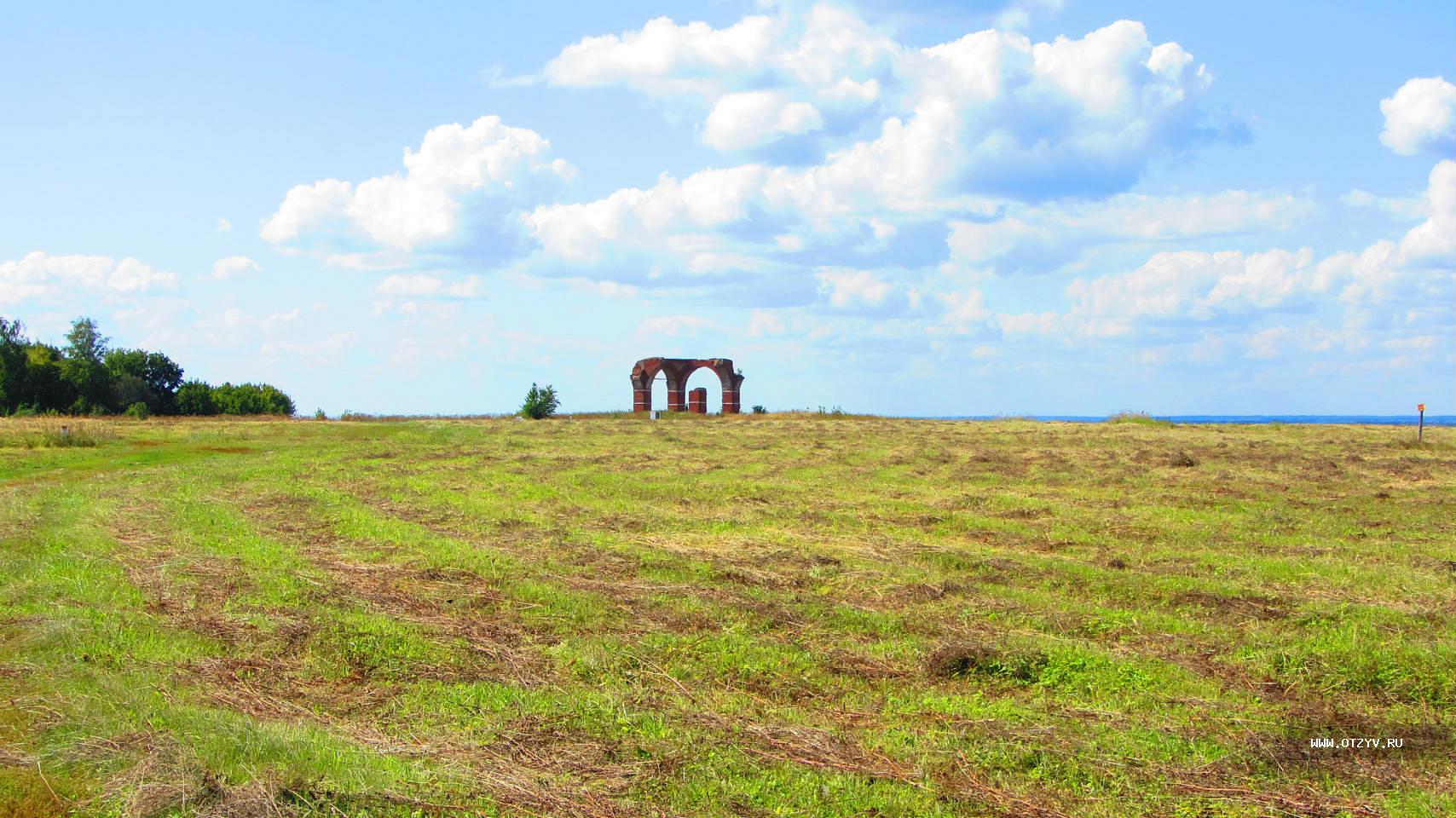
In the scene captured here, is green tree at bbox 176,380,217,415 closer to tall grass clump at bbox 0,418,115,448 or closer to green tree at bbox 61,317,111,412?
green tree at bbox 61,317,111,412

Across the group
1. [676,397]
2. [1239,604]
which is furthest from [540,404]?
[1239,604]

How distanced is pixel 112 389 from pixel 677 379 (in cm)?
2906

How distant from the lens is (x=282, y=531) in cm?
1315

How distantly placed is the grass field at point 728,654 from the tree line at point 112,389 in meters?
38.7

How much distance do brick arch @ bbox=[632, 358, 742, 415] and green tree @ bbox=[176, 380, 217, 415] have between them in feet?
76.0

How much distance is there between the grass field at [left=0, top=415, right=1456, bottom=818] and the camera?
507 cm

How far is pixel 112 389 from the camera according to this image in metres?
50.9

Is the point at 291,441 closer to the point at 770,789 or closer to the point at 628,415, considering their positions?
the point at 628,415

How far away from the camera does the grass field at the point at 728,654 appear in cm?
507

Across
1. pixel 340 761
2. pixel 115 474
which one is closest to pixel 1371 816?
pixel 340 761

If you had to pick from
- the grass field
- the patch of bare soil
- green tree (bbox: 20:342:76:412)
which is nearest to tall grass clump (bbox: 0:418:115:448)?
the grass field

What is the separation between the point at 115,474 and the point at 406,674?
1705cm

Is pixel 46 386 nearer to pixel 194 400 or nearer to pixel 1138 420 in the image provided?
pixel 194 400

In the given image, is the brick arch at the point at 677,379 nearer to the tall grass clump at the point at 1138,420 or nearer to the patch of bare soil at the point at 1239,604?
the tall grass clump at the point at 1138,420
